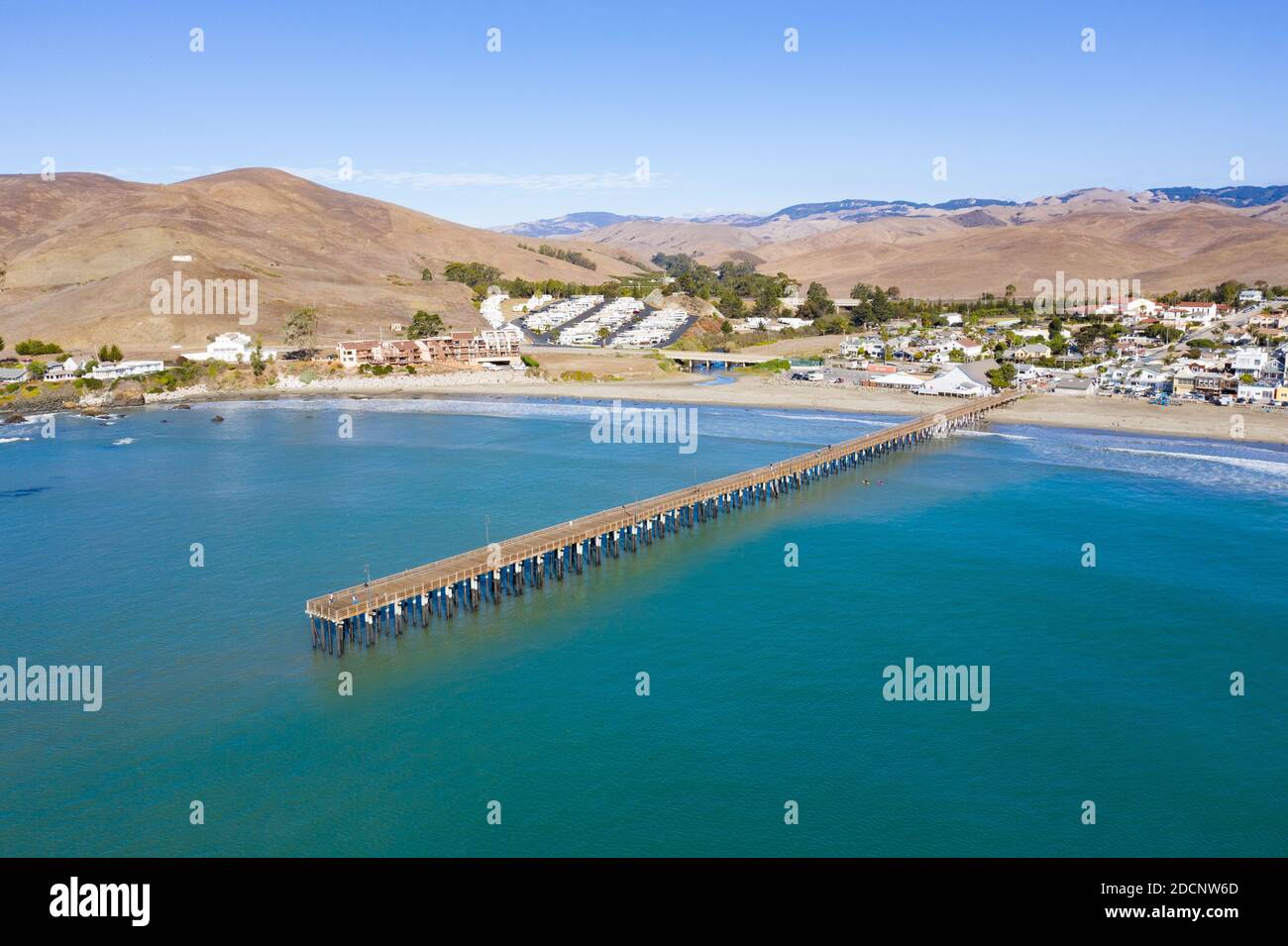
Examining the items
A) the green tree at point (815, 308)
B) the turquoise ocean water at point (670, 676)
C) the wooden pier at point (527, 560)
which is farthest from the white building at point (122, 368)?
the green tree at point (815, 308)

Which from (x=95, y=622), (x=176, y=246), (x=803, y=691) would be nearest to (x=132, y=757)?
(x=95, y=622)

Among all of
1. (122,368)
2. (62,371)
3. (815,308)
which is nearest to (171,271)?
(122,368)

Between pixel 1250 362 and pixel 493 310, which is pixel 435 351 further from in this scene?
pixel 1250 362

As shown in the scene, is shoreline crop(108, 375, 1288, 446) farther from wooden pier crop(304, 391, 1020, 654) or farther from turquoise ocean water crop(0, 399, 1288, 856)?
wooden pier crop(304, 391, 1020, 654)
